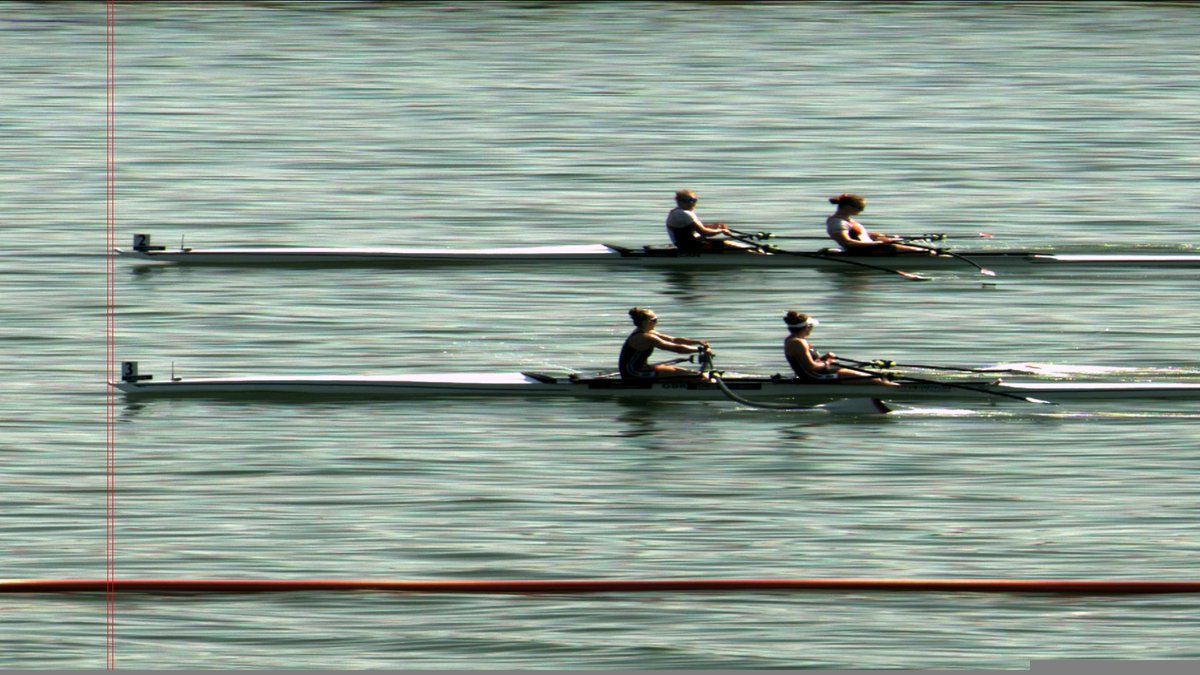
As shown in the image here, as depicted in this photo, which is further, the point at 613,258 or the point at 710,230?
the point at 613,258

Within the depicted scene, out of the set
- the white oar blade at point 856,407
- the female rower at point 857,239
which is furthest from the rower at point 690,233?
the white oar blade at point 856,407

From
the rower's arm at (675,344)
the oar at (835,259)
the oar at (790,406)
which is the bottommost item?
the oar at (790,406)

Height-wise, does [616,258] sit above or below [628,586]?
above

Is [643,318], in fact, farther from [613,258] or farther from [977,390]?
[613,258]

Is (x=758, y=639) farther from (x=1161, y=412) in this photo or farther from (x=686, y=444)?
(x=1161, y=412)

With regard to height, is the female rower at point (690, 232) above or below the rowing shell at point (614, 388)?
above

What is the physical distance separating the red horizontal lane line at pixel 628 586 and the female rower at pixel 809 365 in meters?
4.82

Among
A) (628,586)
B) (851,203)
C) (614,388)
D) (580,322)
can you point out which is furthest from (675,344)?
(851,203)

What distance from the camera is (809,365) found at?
1891 centimetres

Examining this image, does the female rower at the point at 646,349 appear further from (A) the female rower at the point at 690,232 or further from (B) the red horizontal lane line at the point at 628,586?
(B) the red horizontal lane line at the point at 628,586

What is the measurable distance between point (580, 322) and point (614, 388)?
10.3 feet

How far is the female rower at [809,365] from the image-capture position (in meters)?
18.9

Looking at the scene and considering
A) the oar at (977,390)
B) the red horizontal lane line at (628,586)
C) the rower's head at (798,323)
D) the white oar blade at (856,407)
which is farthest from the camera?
the oar at (977,390)

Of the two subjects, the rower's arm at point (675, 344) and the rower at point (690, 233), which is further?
the rower at point (690, 233)
